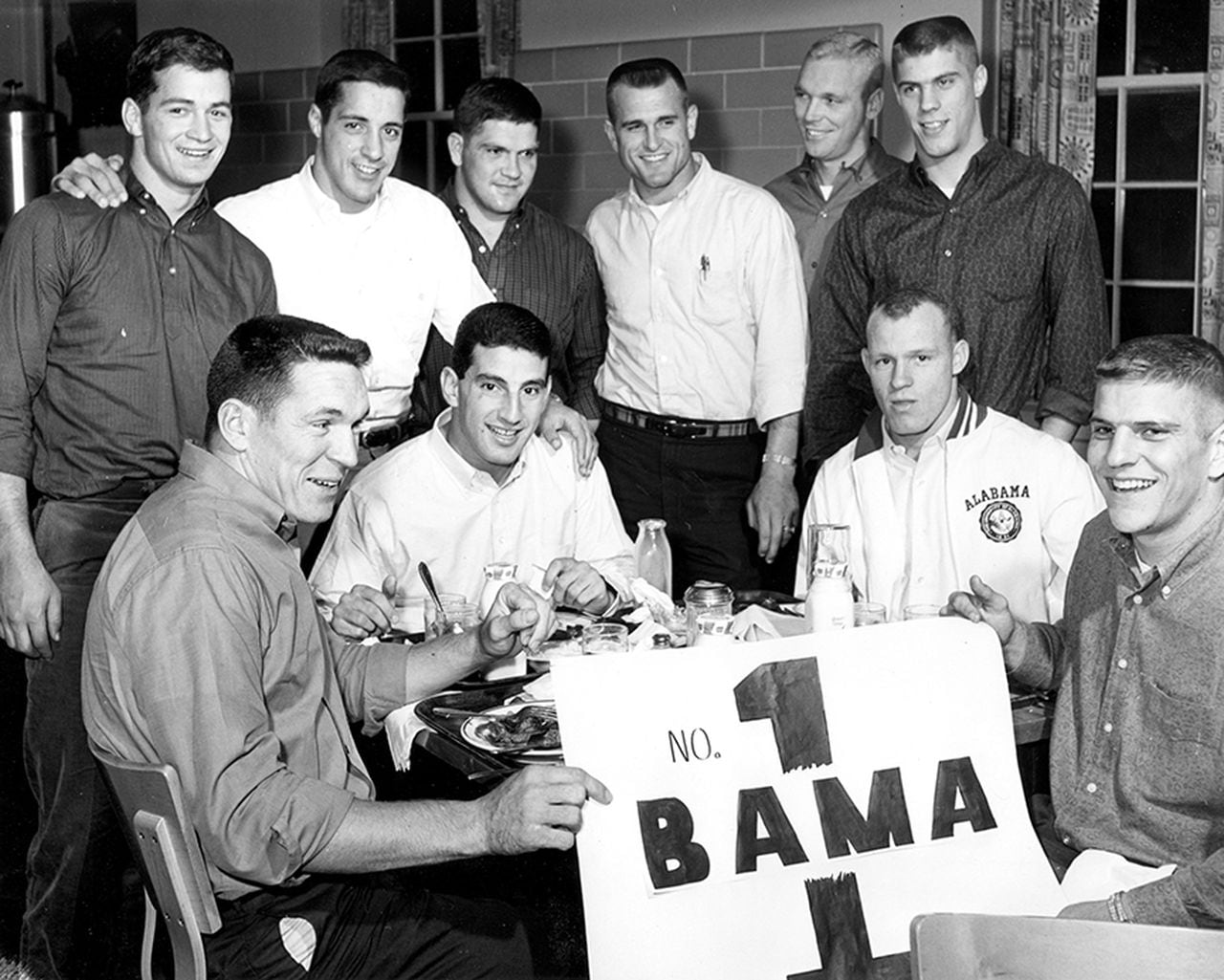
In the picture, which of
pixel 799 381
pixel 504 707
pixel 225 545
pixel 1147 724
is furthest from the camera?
pixel 799 381

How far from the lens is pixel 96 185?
3570 millimetres

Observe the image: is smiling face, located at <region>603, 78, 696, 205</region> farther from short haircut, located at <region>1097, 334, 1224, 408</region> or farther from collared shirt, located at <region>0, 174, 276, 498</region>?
short haircut, located at <region>1097, 334, 1224, 408</region>

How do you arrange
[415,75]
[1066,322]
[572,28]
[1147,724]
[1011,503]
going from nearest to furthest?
[1147,724], [1011,503], [1066,322], [572,28], [415,75]

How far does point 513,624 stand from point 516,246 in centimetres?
210

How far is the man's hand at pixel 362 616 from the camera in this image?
10.5ft

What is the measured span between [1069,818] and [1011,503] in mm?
1148

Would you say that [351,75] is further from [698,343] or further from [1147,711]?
[1147,711]

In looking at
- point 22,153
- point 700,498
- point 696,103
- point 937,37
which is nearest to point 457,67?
point 696,103

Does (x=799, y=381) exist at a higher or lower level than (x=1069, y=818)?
higher

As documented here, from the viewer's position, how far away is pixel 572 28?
7012mm

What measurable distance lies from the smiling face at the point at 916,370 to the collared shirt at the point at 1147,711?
1033mm

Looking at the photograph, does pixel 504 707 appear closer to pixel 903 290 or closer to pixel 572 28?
pixel 903 290

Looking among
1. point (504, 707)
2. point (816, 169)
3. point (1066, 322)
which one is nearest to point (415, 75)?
point (816, 169)

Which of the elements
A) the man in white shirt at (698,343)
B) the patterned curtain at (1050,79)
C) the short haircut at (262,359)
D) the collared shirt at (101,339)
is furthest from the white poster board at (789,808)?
the patterned curtain at (1050,79)
